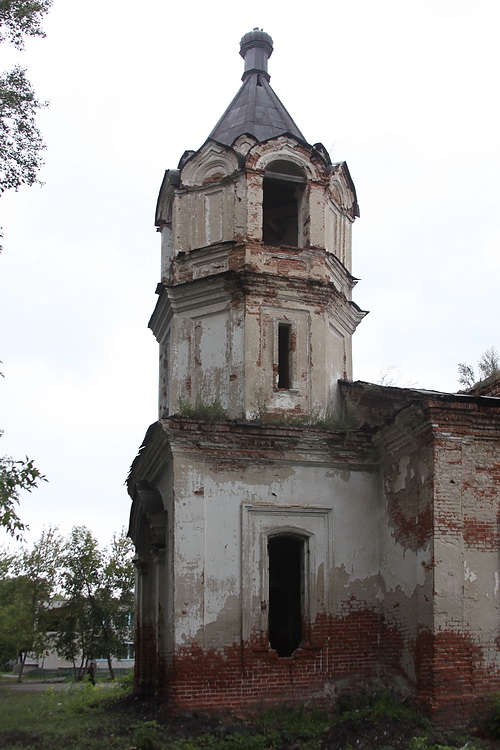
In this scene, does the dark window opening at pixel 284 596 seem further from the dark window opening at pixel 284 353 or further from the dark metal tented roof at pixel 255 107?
the dark metal tented roof at pixel 255 107

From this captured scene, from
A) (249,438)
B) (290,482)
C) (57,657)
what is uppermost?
(249,438)

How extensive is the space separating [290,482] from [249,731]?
12.5 feet

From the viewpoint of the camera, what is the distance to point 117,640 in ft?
107

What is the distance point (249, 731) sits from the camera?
11500mm

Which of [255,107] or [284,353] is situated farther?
[255,107]

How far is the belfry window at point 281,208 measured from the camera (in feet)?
52.2

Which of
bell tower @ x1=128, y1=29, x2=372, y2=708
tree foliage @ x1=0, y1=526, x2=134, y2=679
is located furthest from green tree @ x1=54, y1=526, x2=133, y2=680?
bell tower @ x1=128, y1=29, x2=372, y2=708

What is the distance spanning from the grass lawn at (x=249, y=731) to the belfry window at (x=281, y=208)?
8659mm

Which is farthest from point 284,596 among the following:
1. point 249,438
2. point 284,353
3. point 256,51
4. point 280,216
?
point 256,51

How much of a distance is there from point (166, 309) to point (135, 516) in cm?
396

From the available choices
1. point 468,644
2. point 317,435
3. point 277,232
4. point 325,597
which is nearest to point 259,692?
point 325,597

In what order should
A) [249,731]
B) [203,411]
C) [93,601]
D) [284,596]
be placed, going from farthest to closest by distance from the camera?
[93,601]
[284,596]
[203,411]
[249,731]

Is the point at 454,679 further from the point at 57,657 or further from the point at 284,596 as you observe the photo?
the point at 57,657

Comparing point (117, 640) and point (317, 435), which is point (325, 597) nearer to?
point (317, 435)
